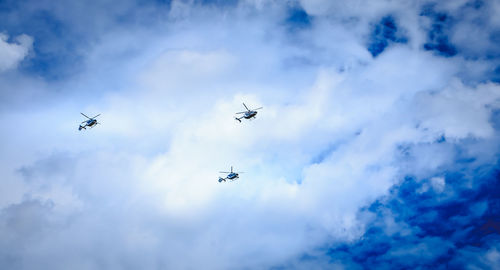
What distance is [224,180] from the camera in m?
126

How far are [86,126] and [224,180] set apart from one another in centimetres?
5272

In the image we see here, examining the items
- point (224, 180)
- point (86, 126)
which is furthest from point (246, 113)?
point (86, 126)

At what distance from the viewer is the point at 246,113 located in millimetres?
107688

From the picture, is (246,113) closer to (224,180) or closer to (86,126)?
(224,180)

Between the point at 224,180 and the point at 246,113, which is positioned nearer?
the point at 246,113

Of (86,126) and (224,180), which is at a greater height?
(86,126)

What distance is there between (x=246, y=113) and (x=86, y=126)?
54727 mm

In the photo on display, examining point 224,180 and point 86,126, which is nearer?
point 86,126

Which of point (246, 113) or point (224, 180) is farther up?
point (246, 113)
